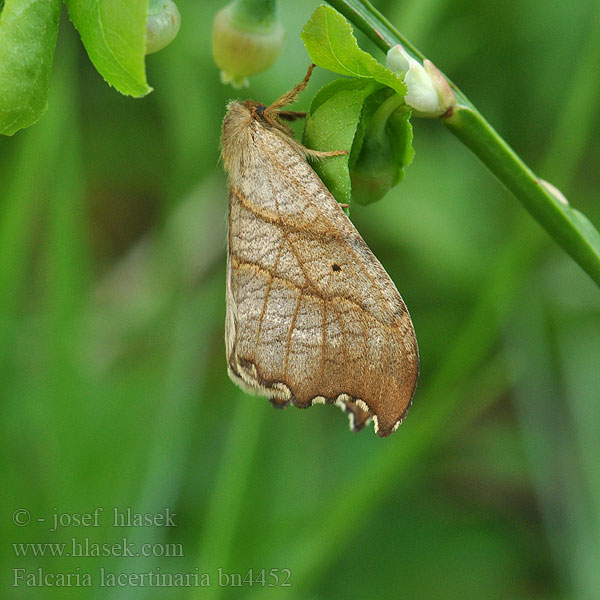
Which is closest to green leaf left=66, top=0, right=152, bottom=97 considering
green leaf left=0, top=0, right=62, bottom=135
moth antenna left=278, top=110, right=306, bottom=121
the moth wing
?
green leaf left=0, top=0, right=62, bottom=135

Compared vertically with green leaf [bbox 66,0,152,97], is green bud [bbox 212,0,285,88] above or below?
below

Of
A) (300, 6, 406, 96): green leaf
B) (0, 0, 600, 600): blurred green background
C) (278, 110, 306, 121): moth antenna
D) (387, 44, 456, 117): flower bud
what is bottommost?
(0, 0, 600, 600): blurred green background

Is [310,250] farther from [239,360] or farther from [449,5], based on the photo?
[449,5]

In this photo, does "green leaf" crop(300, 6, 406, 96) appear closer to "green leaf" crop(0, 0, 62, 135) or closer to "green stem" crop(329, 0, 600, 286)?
"green stem" crop(329, 0, 600, 286)

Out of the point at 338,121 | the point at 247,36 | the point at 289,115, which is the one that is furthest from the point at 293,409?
the point at 338,121

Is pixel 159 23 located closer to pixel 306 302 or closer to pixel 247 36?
A: pixel 247 36

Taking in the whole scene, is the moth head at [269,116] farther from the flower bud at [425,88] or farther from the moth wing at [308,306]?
the flower bud at [425,88]

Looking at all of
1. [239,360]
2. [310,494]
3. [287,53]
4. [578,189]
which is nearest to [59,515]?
[310,494]
